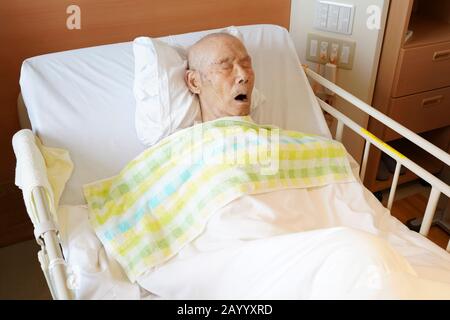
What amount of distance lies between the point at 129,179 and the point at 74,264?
11.7 inches

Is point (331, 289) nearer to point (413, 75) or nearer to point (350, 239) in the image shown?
point (350, 239)

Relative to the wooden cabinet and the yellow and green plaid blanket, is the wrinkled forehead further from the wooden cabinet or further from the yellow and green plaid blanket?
the wooden cabinet

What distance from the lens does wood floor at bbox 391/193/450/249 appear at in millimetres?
2008

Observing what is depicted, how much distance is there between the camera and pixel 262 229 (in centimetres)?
109

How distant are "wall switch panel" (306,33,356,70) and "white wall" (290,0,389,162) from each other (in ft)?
0.06

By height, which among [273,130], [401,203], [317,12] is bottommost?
[401,203]

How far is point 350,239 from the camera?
88 cm

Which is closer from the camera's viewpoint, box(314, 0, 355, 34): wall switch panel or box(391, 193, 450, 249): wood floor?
box(314, 0, 355, 34): wall switch panel

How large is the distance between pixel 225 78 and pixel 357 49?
2.37ft

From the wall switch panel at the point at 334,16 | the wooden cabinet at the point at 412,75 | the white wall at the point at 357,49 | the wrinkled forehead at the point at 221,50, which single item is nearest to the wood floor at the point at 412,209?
the wooden cabinet at the point at 412,75

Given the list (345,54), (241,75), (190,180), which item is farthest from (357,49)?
(190,180)

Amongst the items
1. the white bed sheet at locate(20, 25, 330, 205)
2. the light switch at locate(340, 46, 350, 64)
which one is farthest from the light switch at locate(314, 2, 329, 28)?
the white bed sheet at locate(20, 25, 330, 205)

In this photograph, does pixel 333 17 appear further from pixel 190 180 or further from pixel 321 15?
pixel 190 180
